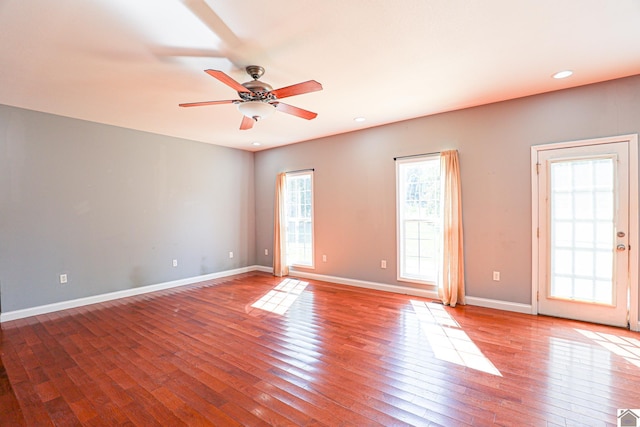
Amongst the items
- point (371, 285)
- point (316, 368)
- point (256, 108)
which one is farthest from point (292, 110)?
point (371, 285)

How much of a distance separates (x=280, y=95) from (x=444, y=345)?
2.82 m

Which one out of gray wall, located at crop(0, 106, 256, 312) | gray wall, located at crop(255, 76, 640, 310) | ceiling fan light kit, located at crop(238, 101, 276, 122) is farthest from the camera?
gray wall, located at crop(0, 106, 256, 312)

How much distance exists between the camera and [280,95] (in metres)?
2.64

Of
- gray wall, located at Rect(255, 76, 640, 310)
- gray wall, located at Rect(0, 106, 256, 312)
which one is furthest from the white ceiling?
gray wall, located at Rect(0, 106, 256, 312)

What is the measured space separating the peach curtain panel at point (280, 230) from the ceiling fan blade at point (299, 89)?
11.2ft

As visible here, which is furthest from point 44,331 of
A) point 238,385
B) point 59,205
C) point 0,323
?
point 238,385

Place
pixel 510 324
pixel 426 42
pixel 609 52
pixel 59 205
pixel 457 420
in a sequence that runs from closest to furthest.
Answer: pixel 457 420, pixel 426 42, pixel 609 52, pixel 510 324, pixel 59 205

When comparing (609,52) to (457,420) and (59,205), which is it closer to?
(457,420)

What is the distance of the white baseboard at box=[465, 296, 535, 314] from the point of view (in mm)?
3645

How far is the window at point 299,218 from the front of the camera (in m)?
5.81

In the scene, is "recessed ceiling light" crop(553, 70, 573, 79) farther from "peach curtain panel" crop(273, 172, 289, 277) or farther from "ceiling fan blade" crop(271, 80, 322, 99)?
"peach curtain panel" crop(273, 172, 289, 277)

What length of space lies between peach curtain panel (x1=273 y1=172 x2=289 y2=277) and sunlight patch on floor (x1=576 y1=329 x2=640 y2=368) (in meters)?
4.54

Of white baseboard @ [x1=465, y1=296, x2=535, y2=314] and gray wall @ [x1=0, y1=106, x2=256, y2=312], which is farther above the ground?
gray wall @ [x1=0, y1=106, x2=256, y2=312]

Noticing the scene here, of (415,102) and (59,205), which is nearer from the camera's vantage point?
(415,102)
